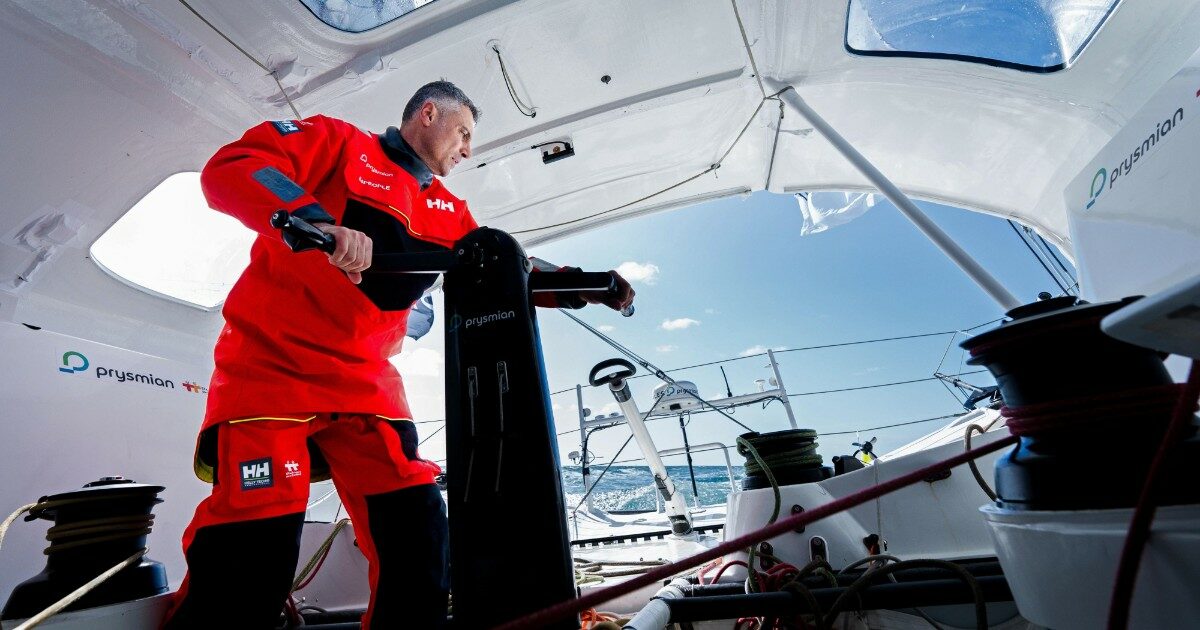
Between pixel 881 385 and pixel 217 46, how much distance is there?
5.46m

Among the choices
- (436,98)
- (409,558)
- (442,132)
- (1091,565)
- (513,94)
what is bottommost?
(1091,565)

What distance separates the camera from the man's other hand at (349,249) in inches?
35.4

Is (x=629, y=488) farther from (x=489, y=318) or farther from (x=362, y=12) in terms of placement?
(x=489, y=318)

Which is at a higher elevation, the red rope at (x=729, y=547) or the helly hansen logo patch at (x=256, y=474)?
the helly hansen logo patch at (x=256, y=474)

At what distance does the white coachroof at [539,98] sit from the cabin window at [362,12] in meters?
0.04

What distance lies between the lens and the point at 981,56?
6.99ft

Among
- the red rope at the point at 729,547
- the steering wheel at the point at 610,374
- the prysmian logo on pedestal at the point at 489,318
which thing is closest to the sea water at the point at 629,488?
the steering wheel at the point at 610,374

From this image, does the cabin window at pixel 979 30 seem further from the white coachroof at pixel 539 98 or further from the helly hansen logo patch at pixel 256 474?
the helly hansen logo patch at pixel 256 474

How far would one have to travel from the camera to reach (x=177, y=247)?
2.18m

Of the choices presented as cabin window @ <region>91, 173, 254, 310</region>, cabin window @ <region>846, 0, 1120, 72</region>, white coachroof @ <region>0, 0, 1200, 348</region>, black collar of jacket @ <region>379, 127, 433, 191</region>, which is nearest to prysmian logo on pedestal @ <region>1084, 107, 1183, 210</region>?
white coachroof @ <region>0, 0, 1200, 348</region>

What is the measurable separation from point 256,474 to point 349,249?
506 mm

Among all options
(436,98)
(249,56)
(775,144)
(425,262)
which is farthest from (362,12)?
(775,144)

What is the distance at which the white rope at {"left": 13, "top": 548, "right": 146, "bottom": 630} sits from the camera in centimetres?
96

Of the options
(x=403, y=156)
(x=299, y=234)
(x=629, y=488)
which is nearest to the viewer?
(x=299, y=234)
